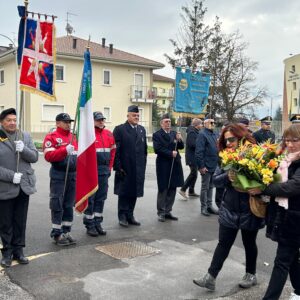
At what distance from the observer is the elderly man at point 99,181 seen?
261 inches

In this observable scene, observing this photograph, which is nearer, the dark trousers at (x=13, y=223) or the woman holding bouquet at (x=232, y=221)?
the woman holding bouquet at (x=232, y=221)

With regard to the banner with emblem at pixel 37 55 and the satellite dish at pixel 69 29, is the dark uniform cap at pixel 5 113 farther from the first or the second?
the satellite dish at pixel 69 29

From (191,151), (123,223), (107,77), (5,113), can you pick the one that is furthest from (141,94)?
(5,113)

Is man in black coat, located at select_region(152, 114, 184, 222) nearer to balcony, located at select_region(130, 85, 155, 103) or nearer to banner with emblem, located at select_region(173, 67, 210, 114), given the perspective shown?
banner with emblem, located at select_region(173, 67, 210, 114)

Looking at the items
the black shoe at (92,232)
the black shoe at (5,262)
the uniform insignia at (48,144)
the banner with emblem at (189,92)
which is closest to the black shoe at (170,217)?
the black shoe at (92,232)

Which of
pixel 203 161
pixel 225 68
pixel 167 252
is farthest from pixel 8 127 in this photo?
pixel 225 68

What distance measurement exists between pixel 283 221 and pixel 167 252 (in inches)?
94.8

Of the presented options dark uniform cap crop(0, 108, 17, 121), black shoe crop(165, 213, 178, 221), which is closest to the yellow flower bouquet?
dark uniform cap crop(0, 108, 17, 121)

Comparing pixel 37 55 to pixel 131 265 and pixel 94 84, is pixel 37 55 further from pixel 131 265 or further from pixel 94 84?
pixel 94 84

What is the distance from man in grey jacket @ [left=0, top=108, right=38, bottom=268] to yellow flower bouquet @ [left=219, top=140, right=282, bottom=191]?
8.10ft

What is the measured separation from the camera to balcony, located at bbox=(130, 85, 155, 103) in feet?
136

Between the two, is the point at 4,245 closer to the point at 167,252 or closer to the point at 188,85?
the point at 167,252

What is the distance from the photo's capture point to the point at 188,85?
9.38 meters

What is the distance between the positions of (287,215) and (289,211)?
0.14ft
